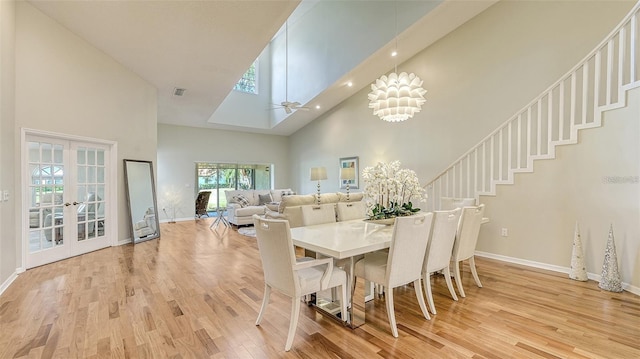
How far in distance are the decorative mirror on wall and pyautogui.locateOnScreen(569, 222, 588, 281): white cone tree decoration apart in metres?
7.02

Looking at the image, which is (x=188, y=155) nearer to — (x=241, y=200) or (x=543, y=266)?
(x=241, y=200)

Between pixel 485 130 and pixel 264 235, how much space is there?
16.1 feet

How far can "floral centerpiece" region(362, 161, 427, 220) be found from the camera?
3.02 m

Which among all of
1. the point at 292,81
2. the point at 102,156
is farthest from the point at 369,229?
the point at 292,81

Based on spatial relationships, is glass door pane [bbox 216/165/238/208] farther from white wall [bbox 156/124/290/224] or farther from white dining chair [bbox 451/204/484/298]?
white dining chair [bbox 451/204/484/298]

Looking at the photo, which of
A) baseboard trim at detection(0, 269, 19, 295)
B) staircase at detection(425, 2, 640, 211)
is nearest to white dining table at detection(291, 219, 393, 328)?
staircase at detection(425, 2, 640, 211)

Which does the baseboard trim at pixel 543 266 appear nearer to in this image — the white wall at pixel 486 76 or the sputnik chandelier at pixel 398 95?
the white wall at pixel 486 76

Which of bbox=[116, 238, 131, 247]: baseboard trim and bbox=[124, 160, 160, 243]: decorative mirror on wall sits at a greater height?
bbox=[124, 160, 160, 243]: decorative mirror on wall

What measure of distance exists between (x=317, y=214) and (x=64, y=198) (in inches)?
163

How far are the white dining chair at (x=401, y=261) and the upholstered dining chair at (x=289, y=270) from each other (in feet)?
0.91

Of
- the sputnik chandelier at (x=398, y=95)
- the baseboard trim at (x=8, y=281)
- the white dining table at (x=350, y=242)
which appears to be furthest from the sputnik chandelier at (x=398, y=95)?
the baseboard trim at (x=8, y=281)

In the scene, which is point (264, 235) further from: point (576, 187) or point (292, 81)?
point (292, 81)

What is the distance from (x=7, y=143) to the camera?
3.40 m

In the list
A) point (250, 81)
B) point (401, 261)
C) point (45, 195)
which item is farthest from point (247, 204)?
point (401, 261)
